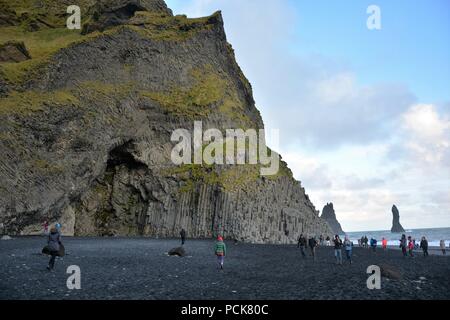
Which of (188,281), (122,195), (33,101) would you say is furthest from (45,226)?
(188,281)

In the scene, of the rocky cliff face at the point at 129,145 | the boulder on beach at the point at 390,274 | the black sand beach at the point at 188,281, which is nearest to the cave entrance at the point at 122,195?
the rocky cliff face at the point at 129,145

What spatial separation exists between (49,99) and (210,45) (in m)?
32.7

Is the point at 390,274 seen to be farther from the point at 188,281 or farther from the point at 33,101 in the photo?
the point at 33,101

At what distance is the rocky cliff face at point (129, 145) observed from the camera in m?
48.9

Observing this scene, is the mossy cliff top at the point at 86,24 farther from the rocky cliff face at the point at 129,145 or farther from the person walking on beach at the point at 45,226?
the person walking on beach at the point at 45,226

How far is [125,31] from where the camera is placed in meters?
66.8

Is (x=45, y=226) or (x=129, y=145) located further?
(x=129, y=145)

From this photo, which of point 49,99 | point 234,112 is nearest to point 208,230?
point 234,112

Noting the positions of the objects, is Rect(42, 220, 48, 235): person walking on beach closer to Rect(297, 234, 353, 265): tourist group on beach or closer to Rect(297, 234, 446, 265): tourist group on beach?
Rect(297, 234, 446, 265): tourist group on beach

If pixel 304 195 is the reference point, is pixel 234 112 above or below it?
above

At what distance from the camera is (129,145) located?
6019 centimetres

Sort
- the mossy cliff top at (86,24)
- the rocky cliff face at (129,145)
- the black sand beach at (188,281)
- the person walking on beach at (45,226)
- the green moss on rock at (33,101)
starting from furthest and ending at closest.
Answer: the mossy cliff top at (86,24) < the green moss on rock at (33,101) < the rocky cliff face at (129,145) < the person walking on beach at (45,226) < the black sand beach at (188,281)
